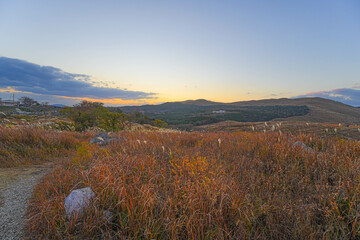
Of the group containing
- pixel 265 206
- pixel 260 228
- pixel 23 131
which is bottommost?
pixel 260 228

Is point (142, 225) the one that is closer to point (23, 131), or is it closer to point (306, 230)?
point (306, 230)

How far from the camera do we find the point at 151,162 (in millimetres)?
3998

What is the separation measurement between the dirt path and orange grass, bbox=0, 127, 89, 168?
1.93 ft

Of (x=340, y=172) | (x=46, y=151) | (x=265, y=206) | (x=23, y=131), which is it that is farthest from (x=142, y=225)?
(x=23, y=131)

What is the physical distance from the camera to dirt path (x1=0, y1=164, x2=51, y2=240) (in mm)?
2232

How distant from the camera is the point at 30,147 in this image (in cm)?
609

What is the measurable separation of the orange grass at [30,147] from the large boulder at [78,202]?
13.1 feet

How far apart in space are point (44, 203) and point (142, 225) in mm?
1461

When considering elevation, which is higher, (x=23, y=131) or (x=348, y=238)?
(x=23, y=131)

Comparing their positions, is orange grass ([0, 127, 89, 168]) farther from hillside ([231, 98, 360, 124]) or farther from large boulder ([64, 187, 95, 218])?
hillside ([231, 98, 360, 124])

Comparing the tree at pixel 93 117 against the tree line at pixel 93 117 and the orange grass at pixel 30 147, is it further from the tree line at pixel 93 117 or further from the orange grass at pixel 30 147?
the orange grass at pixel 30 147

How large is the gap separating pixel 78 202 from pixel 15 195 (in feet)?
6.01

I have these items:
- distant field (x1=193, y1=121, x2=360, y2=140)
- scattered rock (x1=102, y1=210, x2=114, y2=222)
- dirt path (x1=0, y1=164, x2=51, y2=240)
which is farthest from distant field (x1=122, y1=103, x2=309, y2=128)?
scattered rock (x1=102, y1=210, x2=114, y2=222)

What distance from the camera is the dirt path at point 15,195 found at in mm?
2232
